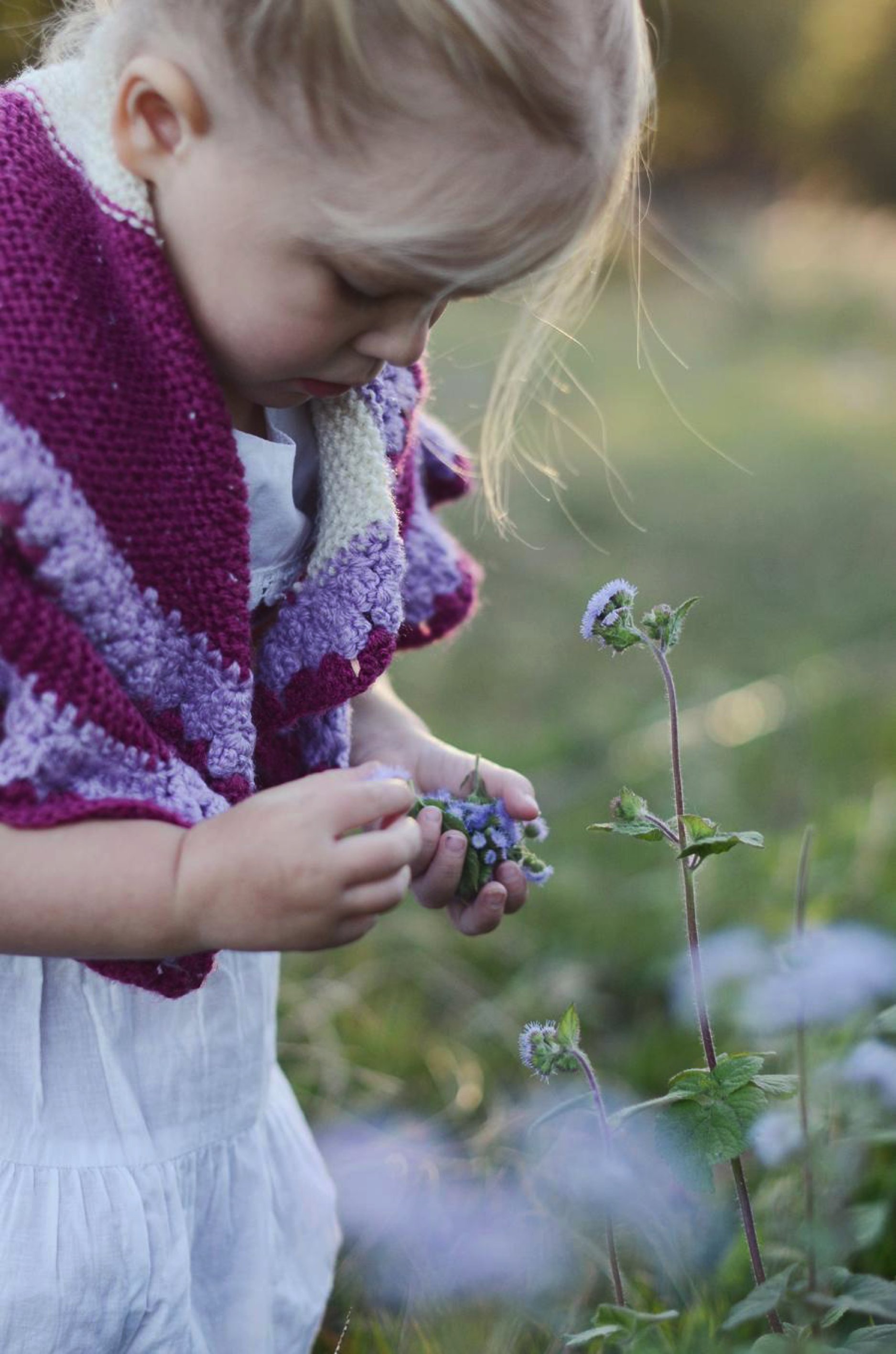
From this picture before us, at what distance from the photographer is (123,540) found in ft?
3.70

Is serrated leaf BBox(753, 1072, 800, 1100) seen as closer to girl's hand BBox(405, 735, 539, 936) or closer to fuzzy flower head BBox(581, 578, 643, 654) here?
girl's hand BBox(405, 735, 539, 936)

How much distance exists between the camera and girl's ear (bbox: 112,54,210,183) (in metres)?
1.11

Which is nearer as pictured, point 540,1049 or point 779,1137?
point 540,1049

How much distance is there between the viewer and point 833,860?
238cm

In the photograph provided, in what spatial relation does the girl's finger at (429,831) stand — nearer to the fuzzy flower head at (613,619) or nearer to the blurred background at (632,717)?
the fuzzy flower head at (613,619)

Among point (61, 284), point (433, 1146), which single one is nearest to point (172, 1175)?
point (433, 1146)

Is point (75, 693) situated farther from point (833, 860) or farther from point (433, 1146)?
point (833, 860)

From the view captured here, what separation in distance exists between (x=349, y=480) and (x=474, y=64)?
0.39 metres

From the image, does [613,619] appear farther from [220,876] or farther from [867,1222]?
[867,1222]

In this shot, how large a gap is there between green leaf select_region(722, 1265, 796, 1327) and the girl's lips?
2.61 ft

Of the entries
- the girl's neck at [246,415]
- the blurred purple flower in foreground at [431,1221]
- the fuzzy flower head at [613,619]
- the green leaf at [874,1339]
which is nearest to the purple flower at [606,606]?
the fuzzy flower head at [613,619]

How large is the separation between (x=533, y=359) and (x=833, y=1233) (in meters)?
0.81

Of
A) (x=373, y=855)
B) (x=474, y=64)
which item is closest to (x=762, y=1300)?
(x=373, y=855)

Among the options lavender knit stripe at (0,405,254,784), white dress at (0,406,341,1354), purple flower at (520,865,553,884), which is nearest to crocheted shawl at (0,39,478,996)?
lavender knit stripe at (0,405,254,784)
